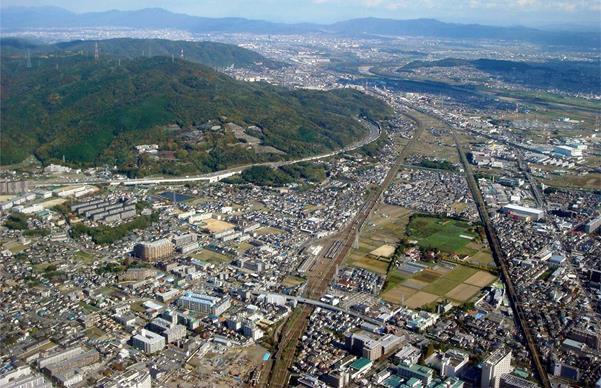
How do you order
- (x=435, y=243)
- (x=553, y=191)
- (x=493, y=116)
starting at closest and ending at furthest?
(x=435, y=243)
(x=553, y=191)
(x=493, y=116)

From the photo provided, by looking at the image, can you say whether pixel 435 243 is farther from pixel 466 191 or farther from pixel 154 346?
pixel 154 346

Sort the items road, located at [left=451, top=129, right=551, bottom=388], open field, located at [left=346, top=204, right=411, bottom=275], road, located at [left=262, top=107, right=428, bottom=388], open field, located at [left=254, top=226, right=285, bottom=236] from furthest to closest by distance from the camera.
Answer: open field, located at [left=254, top=226, right=285, bottom=236]
open field, located at [left=346, top=204, right=411, bottom=275]
road, located at [left=451, top=129, right=551, bottom=388]
road, located at [left=262, top=107, right=428, bottom=388]

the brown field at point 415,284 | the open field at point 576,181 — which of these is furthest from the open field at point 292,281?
the open field at point 576,181

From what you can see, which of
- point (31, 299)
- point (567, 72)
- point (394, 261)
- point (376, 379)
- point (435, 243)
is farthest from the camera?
point (567, 72)

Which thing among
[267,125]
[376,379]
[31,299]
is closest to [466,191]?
[267,125]

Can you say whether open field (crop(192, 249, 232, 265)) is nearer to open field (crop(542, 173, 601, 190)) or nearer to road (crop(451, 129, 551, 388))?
road (crop(451, 129, 551, 388))

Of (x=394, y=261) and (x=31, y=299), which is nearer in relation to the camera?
(x=31, y=299)

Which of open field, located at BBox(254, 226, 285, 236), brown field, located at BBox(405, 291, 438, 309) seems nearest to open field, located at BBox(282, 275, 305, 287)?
brown field, located at BBox(405, 291, 438, 309)
